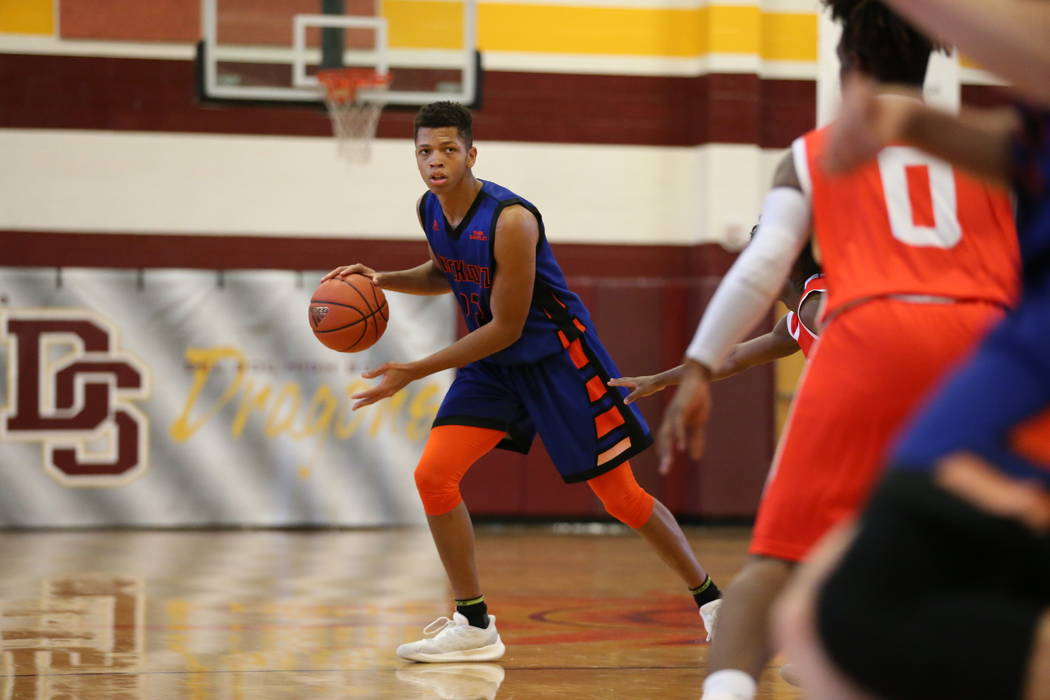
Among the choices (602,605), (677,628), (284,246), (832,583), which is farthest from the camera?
(284,246)

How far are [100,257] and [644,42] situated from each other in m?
4.31

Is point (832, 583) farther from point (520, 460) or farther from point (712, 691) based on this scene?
point (520, 460)

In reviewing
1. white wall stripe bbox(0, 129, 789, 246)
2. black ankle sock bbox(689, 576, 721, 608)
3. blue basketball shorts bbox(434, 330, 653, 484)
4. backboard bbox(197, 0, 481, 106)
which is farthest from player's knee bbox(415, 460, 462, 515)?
white wall stripe bbox(0, 129, 789, 246)

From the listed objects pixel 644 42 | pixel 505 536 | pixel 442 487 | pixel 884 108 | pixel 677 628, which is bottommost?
pixel 505 536

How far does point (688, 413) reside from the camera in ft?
7.48

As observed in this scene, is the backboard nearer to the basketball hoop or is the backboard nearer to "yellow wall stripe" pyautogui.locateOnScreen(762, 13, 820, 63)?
the basketball hoop

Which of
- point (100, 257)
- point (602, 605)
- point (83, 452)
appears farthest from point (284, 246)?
point (602, 605)

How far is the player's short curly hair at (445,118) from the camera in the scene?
450cm

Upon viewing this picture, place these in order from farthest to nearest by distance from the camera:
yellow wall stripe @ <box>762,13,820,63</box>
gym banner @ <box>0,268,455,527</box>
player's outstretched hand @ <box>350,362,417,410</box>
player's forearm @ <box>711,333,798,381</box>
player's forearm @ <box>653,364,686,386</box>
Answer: yellow wall stripe @ <box>762,13,820,63</box>
gym banner @ <box>0,268,455,527</box>
player's outstretched hand @ <box>350,362,417,410</box>
player's forearm @ <box>711,333,798,381</box>
player's forearm @ <box>653,364,686,386</box>

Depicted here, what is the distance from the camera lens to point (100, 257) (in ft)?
32.1

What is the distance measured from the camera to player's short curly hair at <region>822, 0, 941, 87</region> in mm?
2430

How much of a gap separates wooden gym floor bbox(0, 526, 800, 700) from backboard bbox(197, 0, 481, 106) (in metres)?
3.09

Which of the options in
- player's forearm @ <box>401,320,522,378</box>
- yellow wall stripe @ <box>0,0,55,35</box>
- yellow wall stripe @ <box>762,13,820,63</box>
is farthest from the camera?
yellow wall stripe @ <box>762,13,820,63</box>

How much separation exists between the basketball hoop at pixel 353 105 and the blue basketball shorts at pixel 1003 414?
801 centimetres
